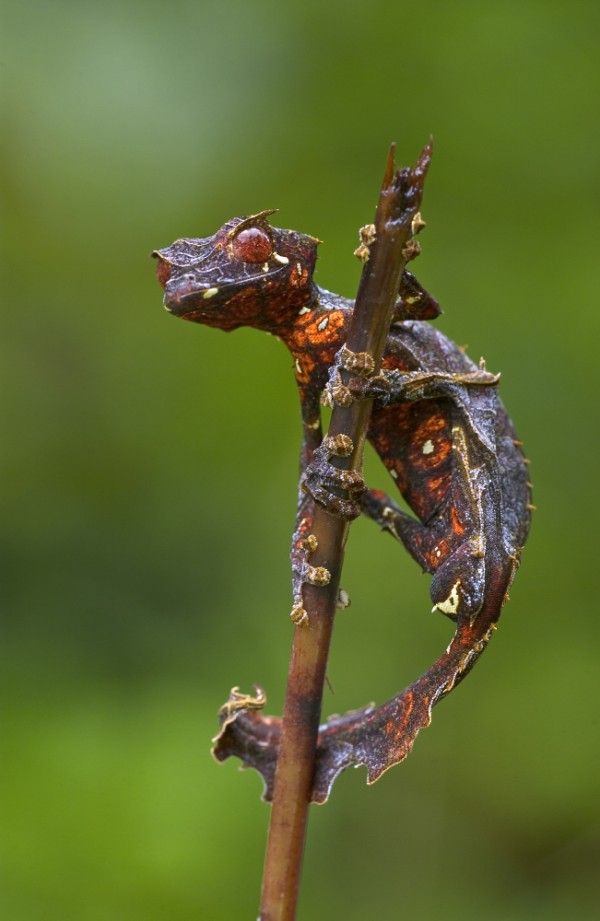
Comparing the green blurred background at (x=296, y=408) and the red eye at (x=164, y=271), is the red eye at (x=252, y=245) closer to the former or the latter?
the red eye at (x=164, y=271)

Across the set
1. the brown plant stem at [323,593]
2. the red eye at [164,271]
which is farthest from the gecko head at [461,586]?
the red eye at [164,271]

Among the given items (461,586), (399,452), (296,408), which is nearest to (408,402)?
(399,452)

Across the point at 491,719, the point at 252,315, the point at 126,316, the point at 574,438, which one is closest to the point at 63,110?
the point at 126,316

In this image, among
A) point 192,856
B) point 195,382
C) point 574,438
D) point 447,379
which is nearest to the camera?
point 447,379

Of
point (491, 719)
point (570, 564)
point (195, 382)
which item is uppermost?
point (195, 382)

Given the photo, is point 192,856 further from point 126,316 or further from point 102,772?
point 126,316

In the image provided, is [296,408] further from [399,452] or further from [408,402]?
[408,402]

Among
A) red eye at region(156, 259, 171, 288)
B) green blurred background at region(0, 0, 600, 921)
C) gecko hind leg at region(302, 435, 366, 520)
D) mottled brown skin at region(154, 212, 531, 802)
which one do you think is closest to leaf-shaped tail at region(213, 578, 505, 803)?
mottled brown skin at region(154, 212, 531, 802)
